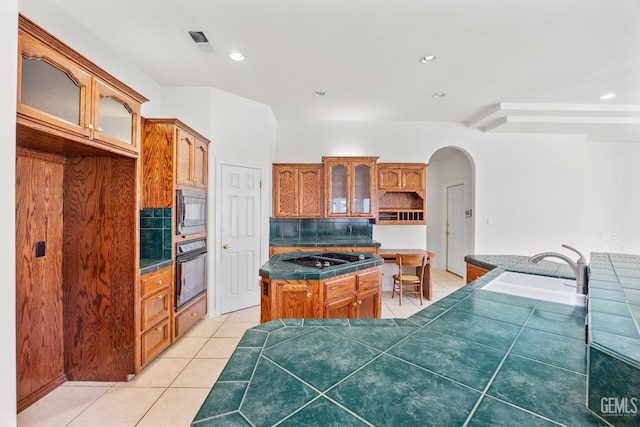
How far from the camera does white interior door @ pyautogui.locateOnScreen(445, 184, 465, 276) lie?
17.7 ft

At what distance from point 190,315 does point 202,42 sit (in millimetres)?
2695

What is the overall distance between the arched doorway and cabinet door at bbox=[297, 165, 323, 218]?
8.42 feet

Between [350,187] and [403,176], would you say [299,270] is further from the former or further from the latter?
[403,176]

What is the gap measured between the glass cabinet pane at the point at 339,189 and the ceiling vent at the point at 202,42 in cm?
225

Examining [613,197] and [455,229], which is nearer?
[613,197]

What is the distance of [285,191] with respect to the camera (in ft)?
13.9

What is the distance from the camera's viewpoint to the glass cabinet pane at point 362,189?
4.26 metres

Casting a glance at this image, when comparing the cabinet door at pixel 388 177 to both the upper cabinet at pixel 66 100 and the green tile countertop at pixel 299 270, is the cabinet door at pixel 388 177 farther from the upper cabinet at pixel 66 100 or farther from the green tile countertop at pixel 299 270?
the upper cabinet at pixel 66 100

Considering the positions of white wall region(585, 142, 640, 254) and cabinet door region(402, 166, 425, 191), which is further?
white wall region(585, 142, 640, 254)

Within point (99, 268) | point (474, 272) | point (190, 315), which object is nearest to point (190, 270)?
point (190, 315)

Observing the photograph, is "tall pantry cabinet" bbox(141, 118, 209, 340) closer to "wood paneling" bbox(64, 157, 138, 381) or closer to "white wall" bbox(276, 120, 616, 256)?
"wood paneling" bbox(64, 157, 138, 381)

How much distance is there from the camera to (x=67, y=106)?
159cm

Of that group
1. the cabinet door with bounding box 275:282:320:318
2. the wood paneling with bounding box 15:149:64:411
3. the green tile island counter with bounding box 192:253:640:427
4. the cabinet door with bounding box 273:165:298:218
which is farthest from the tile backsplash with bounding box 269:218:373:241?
A: the green tile island counter with bounding box 192:253:640:427

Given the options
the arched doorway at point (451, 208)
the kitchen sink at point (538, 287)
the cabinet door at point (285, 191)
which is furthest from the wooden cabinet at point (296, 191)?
the kitchen sink at point (538, 287)
